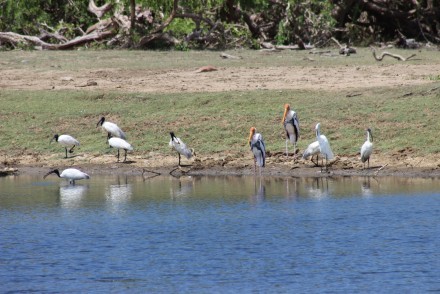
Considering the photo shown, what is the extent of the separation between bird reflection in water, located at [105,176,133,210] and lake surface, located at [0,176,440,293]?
0.05ft

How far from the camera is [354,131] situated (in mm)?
17969

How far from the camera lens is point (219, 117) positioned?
1908 cm

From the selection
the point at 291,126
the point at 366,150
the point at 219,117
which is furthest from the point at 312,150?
the point at 219,117

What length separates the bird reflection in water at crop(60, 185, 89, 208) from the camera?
48.8ft

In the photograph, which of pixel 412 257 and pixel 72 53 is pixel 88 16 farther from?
pixel 412 257

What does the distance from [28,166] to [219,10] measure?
10.5 m

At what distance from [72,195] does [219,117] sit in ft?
13.8

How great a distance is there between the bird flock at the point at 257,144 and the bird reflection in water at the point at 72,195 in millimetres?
158

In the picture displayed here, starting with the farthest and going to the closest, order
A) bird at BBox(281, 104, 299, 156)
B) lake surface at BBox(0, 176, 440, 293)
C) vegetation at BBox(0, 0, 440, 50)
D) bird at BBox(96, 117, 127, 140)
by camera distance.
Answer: vegetation at BBox(0, 0, 440, 50) → bird at BBox(96, 117, 127, 140) → bird at BBox(281, 104, 299, 156) → lake surface at BBox(0, 176, 440, 293)

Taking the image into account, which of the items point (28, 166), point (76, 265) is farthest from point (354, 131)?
point (76, 265)

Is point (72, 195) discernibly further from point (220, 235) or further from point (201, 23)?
point (201, 23)

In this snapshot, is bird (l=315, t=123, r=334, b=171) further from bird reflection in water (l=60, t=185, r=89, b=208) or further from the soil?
bird reflection in water (l=60, t=185, r=89, b=208)

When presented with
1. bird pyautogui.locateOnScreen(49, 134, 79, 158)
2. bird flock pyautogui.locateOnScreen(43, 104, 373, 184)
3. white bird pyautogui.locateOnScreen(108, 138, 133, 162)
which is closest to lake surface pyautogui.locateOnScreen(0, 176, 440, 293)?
bird flock pyautogui.locateOnScreen(43, 104, 373, 184)

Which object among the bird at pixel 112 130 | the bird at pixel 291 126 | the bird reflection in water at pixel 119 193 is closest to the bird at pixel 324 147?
the bird at pixel 291 126
